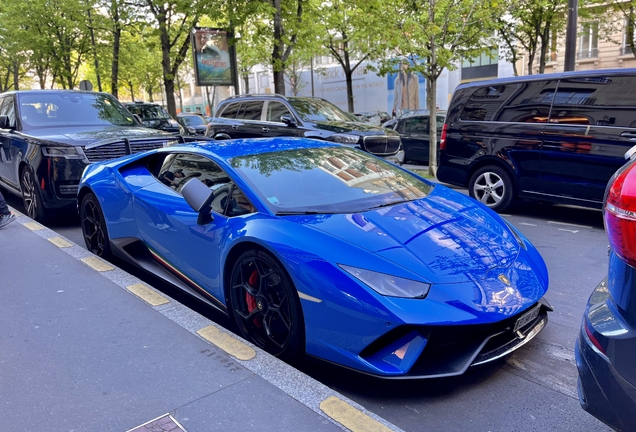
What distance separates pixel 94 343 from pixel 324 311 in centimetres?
155

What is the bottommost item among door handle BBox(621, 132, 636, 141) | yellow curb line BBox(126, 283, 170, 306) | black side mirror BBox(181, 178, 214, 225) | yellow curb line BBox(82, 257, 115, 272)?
yellow curb line BBox(126, 283, 170, 306)

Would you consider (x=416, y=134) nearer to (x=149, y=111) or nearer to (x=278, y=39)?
(x=278, y=39)

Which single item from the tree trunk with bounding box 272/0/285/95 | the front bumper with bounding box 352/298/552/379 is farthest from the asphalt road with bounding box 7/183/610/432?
the tree trunk with bounding box 272/0/285/95

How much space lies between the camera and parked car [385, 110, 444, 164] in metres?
13.9

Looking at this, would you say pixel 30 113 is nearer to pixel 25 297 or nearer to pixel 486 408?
pixel 25 297

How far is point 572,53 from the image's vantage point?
32.1 feet

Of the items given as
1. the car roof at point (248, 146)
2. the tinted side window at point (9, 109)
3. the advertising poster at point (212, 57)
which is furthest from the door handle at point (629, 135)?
the advertising poster at point (212, 57)

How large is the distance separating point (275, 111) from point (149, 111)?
31.5 feet

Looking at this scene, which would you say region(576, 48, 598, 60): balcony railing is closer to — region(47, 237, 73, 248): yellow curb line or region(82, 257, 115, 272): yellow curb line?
region(47, 237, 73, 248): yellow curb line

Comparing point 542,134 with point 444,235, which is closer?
point 444,235

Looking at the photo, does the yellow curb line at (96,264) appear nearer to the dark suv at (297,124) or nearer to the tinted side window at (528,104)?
the tinted side window at (528,104)

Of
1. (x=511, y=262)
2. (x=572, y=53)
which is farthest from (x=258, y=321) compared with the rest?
(x=572, y=53)

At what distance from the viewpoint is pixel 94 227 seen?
5625 mm

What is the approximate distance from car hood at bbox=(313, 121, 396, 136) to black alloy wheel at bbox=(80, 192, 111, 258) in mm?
5626
